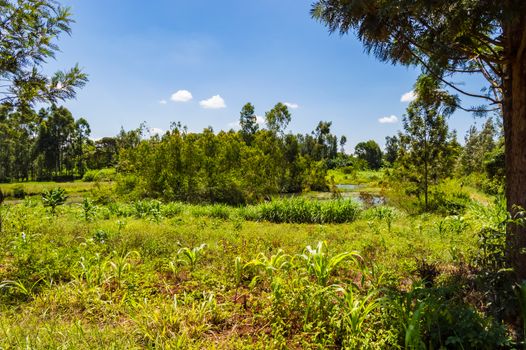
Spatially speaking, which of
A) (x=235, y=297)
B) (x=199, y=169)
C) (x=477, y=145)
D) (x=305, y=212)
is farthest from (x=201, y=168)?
(x=477, y=145)

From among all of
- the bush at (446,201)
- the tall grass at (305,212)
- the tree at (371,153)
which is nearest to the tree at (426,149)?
the bush at (446,201)

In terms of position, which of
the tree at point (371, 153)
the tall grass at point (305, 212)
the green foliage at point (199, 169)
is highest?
the tree at point (371, 153)

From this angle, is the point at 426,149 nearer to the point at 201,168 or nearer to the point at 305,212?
the point at 305,212

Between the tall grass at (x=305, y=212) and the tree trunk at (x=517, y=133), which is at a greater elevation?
the tree trunk at (x=517, y=133)

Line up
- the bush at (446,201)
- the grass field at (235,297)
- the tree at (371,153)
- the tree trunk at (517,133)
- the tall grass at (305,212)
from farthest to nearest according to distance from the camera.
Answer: the tree at (371,153) < the bush at (446,201) < the tall grass at (305,212) < the tree trunk at (517,133) < the grass field at (235,297)

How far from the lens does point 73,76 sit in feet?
12.1

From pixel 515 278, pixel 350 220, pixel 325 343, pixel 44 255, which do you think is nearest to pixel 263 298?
pixel 325 343

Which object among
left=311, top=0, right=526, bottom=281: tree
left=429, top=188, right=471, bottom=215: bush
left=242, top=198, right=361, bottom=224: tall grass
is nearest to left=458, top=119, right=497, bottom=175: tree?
left=429, top=188, right=471, bottom=215: bush

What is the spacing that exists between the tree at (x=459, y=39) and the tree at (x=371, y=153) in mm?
62385

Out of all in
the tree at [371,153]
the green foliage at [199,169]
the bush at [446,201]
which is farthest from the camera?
the tree at [371,153]

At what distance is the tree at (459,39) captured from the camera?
278 cm

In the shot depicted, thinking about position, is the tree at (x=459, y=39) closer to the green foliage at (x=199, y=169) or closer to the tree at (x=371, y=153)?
the green foliage at (x=199, y=169)

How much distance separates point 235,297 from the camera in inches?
123

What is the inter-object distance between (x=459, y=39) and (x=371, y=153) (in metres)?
65.3
